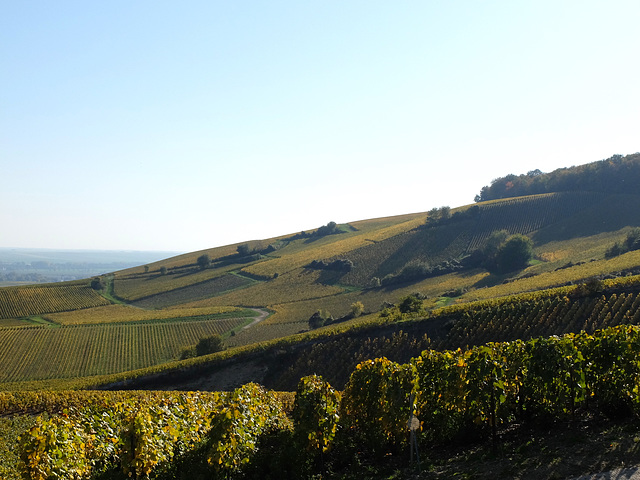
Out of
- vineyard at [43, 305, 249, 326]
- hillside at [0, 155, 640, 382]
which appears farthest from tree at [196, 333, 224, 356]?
vineyard at [43, 305, 249, 326]

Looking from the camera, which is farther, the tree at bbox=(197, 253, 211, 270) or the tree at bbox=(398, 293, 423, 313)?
the tree at bbox=(197, 253, 211, 270)

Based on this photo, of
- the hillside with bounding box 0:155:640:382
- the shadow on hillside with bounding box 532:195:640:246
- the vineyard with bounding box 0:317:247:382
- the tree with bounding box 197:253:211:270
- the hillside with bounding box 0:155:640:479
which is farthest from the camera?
the tree with bounding box 197:253:211:270

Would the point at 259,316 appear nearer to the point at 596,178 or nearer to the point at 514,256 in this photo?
the point at 514,256

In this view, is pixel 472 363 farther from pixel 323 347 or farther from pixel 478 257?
pixel 478 257

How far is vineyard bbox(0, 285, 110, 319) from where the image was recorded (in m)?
102

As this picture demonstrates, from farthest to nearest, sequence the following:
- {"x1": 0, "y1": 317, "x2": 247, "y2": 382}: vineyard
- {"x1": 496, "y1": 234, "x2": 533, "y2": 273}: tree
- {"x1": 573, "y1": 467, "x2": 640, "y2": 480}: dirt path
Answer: {"x1": 496, "y1": 234, "x2": 533, "y2": 273}: tree, {"x1": 0, "y1": 317, "x2": 247, "y2": 382}: vineyard, {"x1": 573, "y1": 467, "x2": 640, "y2": 480}: dirt path

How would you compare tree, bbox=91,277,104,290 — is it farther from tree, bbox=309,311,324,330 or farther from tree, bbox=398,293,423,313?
tree, bbox=398,293,423,313

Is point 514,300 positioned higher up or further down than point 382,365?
further down

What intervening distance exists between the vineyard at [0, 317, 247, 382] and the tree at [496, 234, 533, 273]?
56.0 meters

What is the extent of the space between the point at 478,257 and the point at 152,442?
321ft

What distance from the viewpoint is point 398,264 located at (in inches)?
4464

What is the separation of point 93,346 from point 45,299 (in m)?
49.8

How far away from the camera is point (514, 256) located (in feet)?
306

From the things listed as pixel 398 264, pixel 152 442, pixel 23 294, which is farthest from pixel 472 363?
pixel 23 294
